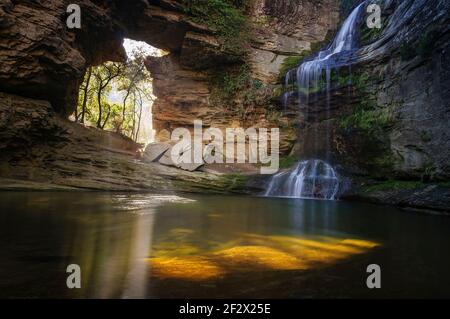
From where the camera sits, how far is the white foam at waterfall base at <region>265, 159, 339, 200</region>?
1204cm

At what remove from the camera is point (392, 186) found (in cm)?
1036

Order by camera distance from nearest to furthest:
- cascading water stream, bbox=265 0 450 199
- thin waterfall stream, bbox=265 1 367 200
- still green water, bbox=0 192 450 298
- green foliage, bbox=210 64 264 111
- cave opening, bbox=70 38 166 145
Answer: still green water, bbox=0 192 450 298
cascading water stream, bbox=265 0 450 199
thin waterfall stream, bbox=265 1 367 200
green foliage, bbox=210 64 264 111
cave opening, bbox=70 38 166 145

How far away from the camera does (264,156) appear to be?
1620cm

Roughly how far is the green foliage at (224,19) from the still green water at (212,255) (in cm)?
1349

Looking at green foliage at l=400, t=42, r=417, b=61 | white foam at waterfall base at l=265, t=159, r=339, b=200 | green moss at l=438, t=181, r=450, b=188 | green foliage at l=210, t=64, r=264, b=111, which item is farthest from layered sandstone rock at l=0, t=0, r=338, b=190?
green moss at l=438, t=181, r=450, b=188

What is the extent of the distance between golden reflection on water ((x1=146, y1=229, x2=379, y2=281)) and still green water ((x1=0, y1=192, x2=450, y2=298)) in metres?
0.01

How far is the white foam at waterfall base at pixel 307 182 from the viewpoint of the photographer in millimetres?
12039

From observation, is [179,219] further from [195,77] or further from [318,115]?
[195,77]

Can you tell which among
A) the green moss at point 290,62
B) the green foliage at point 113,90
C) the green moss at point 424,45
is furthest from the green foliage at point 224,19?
the green moss at point 424,45

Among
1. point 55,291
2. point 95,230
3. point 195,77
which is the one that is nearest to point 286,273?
point 55,291

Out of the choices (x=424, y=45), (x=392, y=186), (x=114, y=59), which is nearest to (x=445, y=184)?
(x=392, y=186)

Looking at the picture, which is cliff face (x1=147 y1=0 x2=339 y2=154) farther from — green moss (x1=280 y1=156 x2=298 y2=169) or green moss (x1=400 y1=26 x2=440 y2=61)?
green moss (x1=400 y1=26 x2=440 y2=61)

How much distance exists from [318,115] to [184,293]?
13479 mm

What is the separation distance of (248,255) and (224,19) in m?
16.6
